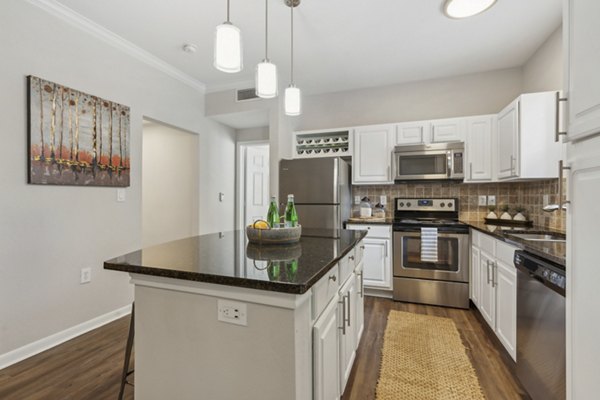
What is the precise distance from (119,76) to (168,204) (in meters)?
1.82

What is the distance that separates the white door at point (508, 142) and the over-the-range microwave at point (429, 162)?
355 mm

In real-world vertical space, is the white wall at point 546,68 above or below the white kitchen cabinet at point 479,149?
Result: above

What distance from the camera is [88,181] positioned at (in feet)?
7.99

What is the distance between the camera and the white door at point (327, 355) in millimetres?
1077

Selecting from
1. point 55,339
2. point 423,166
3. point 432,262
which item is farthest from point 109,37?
point 432,262

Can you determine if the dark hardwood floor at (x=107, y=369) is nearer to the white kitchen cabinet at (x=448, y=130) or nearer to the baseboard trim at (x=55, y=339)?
the baseboard trim at (x=55, y=339)

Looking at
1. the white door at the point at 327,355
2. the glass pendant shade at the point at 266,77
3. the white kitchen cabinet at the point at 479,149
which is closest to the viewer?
the white door at the point at 327,355

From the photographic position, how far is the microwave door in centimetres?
322

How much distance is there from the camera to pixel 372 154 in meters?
Answer: 3.52

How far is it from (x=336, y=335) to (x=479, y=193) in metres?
2.94

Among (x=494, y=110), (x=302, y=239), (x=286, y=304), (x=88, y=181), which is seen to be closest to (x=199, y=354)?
(x=286, y=304)

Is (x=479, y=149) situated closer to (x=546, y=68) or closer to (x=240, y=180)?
(x=546, y=68)

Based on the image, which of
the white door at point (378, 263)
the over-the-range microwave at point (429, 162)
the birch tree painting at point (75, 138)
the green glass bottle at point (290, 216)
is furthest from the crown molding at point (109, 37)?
the white door at point (378, 263)

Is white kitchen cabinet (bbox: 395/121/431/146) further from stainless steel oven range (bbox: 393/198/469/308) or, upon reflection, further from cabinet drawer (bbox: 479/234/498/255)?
cabinet drawer (bbox: 479/234/498/255)
